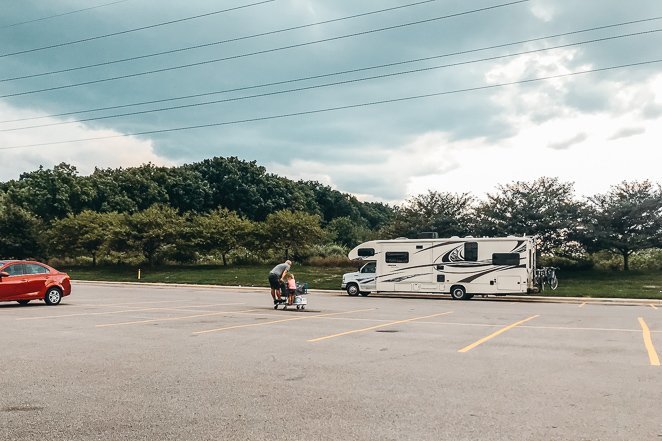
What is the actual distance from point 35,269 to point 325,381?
51.6 feet

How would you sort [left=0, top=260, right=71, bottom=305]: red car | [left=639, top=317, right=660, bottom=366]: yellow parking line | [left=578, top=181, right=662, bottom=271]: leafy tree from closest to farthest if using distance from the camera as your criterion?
[left=639, top=317, right=660, bottom=366]: yellow parking line, [left=0, top=260, right=71, bottom=305]: red car, [left=578, top=181, right=662, bottom=271]: leafy tree

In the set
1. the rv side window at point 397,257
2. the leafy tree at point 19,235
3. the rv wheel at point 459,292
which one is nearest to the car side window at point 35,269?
the rv side window at point 397,257

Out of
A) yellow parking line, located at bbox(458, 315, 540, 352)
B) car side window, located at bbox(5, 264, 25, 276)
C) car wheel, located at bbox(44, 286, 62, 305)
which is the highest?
car side window, located at bbox(5, 264, 25, 276)

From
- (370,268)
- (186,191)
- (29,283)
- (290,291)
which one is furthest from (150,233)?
(186,191)

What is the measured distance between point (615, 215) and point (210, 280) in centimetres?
2700

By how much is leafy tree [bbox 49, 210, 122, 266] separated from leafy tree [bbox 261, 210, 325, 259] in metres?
13.9

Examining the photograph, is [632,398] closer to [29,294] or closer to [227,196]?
[29,294]

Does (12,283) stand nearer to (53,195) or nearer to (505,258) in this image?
(505,258)

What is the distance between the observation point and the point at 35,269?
64.5ft

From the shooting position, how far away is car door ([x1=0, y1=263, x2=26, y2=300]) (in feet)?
60.8

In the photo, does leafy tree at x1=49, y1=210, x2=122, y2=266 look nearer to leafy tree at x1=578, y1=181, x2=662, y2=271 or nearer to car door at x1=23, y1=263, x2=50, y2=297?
car door at x1=23, y1=263, x2=50, y2=297

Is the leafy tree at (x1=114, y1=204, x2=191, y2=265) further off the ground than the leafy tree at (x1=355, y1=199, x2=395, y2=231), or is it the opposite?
the leafy tree at (x1=355, y1=199, x2=395, y2=231)

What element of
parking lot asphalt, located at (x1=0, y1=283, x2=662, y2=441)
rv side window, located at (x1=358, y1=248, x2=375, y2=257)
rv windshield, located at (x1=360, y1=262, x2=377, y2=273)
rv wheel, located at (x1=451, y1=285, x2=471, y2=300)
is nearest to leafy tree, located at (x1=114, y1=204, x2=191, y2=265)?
rv side window, located at (x1=358, y1=248, x2=375, y2=257)

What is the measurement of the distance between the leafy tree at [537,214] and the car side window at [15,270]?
29.5 metres
